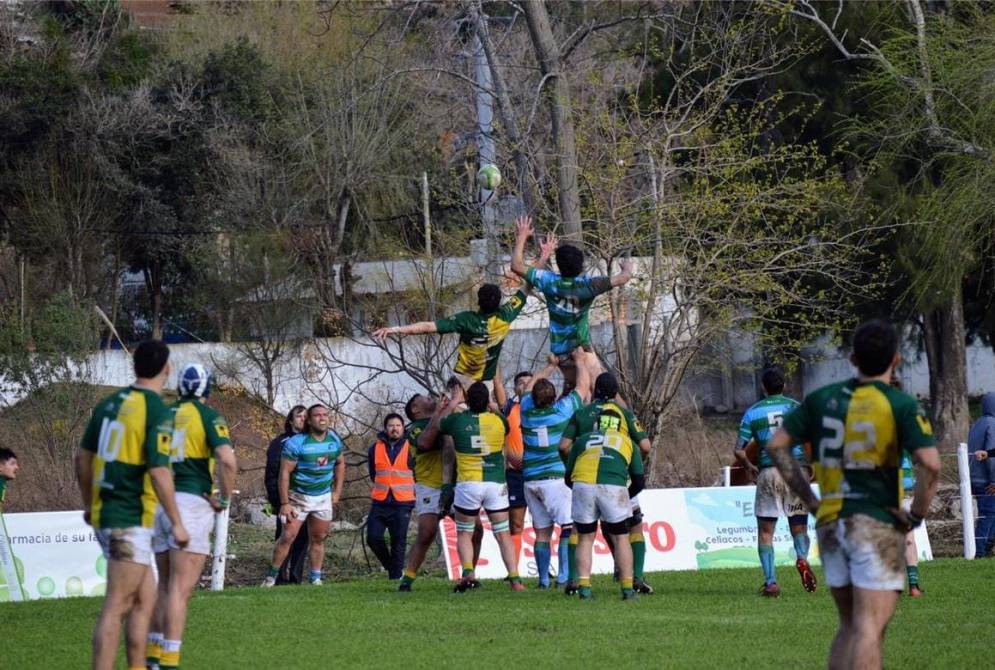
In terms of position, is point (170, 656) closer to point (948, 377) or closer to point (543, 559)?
point (543, 559)

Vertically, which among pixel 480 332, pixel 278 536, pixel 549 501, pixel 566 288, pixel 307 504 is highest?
pixel 566 288

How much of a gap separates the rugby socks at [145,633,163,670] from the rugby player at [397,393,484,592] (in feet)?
18.8

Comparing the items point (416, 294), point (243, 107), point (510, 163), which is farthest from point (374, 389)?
point (243, 107)

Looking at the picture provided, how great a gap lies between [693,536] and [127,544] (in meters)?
11.9

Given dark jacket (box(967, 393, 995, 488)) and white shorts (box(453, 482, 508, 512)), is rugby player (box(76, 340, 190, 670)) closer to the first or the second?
white shorts (box(453, 482, 508, 512))

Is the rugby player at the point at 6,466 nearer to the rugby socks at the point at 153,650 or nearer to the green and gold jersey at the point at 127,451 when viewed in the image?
the rugby socks at the point at 153,650

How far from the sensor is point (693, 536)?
1912 centimetres

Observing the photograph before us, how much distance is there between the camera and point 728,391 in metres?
47.1

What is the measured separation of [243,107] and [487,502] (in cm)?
3211

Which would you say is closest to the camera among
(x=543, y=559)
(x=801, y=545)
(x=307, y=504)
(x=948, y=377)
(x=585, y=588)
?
(x=585, y=588)

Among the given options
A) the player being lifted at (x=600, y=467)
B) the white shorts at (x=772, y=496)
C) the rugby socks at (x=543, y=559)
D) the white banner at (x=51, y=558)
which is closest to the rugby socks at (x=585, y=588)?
the player being lifted at (x=600, y=467)

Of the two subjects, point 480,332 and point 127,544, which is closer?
point 127,544

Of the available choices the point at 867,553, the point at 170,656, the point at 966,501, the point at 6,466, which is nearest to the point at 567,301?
the point at 6,466

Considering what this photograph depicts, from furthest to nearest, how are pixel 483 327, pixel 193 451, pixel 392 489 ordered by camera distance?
1. pixel 392 489
2. pixel 483 327
3. pixel 193 451
